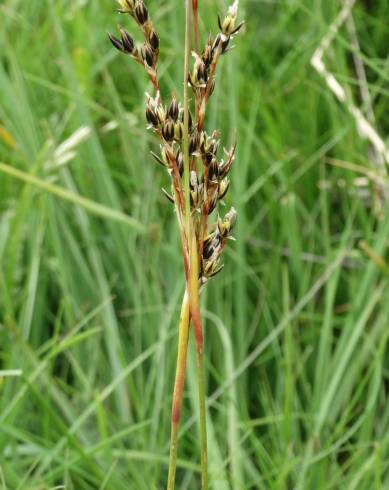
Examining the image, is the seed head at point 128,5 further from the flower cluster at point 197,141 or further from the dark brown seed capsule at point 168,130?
the dark brown seed capsule at point 168,130

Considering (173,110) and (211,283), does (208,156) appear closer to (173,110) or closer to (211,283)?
(173,110)

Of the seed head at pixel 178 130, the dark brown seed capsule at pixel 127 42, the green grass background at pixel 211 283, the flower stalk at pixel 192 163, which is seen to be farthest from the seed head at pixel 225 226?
the green grass background at pixel 211 283

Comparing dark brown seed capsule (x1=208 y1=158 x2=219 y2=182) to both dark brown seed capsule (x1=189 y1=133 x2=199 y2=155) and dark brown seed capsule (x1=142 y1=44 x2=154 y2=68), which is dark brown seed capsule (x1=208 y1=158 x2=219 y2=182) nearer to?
dark brown seed capsule (x1=189 y1=133 x2=199 y2=155)

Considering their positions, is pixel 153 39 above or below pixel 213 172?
above

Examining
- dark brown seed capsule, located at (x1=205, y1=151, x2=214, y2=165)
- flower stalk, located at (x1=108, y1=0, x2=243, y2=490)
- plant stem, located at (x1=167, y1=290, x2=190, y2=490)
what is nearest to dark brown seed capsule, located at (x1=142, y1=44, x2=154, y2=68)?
flower stalk, located at (x1=108, y1=0, x2=243, y2=490)

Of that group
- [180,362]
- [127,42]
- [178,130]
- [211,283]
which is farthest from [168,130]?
[211,283]

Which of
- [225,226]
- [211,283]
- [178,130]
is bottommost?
[211,283]
